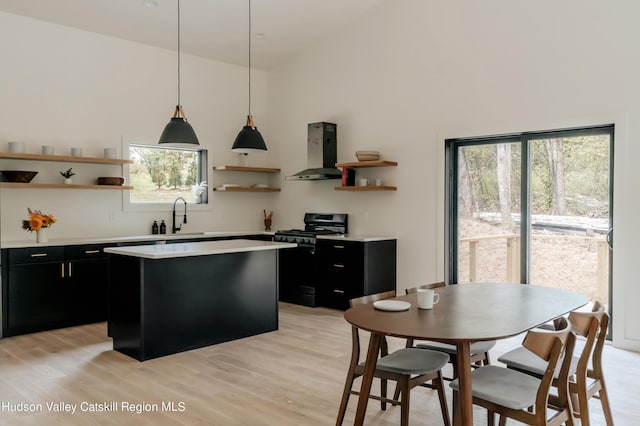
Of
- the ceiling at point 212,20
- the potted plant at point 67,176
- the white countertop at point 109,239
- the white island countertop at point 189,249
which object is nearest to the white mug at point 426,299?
the white island countertop at point 189,249

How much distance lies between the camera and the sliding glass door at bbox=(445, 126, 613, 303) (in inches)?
193

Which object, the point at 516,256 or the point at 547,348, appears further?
the point at 516,256

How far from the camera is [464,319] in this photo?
2.55 m

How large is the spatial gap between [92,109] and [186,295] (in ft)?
9.68

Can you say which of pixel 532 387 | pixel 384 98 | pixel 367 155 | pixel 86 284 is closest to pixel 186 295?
pixel 86 284

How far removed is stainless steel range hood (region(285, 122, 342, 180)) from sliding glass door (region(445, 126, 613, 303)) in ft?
5.46

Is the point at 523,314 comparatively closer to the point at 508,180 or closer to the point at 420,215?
the point at 508,180

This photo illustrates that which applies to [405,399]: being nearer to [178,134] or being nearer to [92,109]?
[178,134]

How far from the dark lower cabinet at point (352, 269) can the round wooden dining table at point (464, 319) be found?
2.69 metres

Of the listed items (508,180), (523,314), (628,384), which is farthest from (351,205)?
(523,314)

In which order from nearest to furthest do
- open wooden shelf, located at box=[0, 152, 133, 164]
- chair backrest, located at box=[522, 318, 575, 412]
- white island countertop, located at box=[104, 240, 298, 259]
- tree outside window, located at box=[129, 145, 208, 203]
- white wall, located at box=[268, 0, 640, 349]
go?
chair backrest, located at box=[522, 318, 575, 412] < white island countertop, located at box=[104, 240, 298, 259] < white wall, located at box=[268, 0, 640, 349] < open wooden shelf, located at box=[0, 152, 133, 164] < tree outside window, located at box=[129, 145, 208, 203]

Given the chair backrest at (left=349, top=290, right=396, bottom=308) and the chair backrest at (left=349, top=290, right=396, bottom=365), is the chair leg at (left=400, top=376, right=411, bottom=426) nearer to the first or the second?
the chair backrest at (left=349, top=290, right=396, bottom=365)

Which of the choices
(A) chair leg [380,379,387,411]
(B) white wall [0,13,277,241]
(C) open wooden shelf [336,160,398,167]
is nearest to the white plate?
(A) chair leg [380,379,387,411]

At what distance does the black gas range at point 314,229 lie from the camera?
663cm
